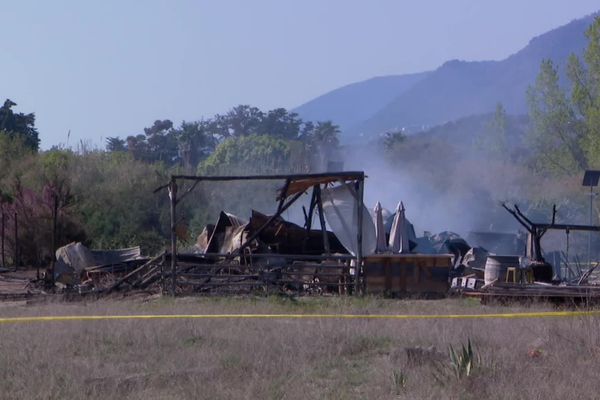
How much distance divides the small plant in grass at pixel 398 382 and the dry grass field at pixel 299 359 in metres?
0.01

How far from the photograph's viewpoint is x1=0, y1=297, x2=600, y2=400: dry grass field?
34.4 feet

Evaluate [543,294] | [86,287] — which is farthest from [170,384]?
[86,287]

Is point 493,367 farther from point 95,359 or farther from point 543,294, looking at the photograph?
point 543,294

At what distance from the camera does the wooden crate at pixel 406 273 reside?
73.7 ft

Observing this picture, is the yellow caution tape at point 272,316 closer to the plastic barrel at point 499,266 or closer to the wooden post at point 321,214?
the plastic barrel at point 499,266

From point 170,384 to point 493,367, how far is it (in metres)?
3.52

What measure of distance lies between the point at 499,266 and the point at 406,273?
2.38 metres

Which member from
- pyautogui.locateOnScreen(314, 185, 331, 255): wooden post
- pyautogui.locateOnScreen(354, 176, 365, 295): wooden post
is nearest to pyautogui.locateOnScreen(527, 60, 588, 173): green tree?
pyautogui.locateOnScreen(314, 185, 331, 255): wooden post

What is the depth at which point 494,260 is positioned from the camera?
23578mm

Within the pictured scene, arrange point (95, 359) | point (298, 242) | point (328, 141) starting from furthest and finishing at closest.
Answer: point (328, 141) → point (298, 242) → point (95, 359)

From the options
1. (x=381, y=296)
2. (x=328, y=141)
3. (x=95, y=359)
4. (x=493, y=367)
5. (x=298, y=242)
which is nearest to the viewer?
(x=493, y=367)

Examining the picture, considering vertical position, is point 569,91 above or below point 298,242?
above

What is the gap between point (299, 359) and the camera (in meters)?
12.4

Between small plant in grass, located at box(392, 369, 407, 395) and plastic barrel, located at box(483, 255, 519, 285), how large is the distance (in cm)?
1264
